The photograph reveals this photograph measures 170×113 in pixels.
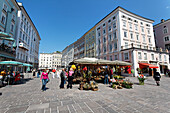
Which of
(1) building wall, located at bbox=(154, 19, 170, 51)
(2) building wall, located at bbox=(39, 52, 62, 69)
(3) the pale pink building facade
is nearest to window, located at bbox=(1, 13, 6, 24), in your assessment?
(3) the pale pink building facade

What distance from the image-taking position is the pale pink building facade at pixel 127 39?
1884 cm

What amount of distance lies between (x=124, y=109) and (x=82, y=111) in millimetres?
1683

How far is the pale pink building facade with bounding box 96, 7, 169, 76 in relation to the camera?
1884 centimetres

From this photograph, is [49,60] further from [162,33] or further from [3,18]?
[162,33]

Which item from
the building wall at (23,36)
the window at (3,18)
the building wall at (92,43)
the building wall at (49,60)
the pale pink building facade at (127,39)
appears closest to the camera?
the window at (3,18)

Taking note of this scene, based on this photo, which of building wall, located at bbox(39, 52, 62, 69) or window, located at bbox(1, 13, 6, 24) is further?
building wall, located at bbox(39, 52, 62, 69)

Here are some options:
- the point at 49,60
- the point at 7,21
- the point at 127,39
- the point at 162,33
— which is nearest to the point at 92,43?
the point at 127,39

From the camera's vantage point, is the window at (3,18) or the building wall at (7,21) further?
the window at (3,18)

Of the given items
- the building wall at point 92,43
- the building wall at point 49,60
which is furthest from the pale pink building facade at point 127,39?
the building wall at point 49,60

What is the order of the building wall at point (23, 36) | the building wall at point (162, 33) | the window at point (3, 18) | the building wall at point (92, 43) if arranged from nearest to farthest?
the window at point (3, 18), the building wall at point (23, 36), the building wall at point (162, 33), the building wall at point (92, 43)

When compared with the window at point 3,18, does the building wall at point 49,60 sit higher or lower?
lower

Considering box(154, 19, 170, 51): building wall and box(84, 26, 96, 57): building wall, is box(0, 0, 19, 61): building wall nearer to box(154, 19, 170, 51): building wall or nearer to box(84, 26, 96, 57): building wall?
box(84, 26, 96, 57): building wall

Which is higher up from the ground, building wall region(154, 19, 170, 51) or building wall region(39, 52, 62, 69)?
building wall region(154, 19, 170, 51)

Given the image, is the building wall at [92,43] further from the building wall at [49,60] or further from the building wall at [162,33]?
the building wall at [49,60]
